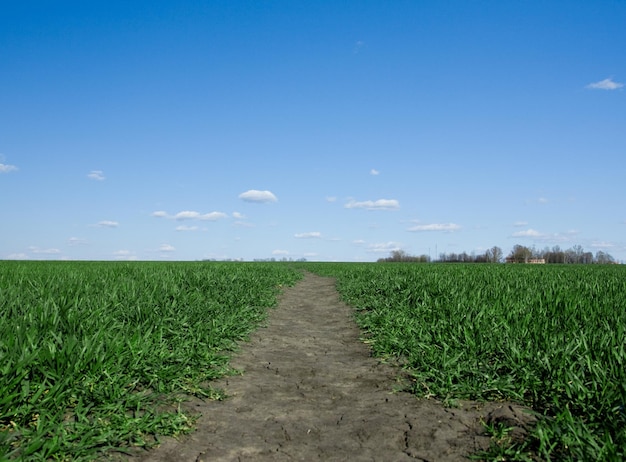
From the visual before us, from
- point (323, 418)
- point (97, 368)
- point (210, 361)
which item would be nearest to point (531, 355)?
point (323, 418)

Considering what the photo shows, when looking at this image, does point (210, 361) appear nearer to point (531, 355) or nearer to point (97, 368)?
point (97, 368)

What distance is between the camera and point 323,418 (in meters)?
4.32

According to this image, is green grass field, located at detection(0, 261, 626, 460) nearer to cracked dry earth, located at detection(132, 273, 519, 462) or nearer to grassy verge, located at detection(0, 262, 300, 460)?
grassy verge, located at detection(0, 262, 300, 460)

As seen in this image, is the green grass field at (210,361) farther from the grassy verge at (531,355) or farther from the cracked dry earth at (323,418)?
the cracked dry earth at (323,418)

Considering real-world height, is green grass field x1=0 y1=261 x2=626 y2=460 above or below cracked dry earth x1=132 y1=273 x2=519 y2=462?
above

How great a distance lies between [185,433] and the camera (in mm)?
3891

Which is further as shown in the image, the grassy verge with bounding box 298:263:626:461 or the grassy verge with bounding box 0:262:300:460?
the grassy verge with bounding box 0:262:300:460

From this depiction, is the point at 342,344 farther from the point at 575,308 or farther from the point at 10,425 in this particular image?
the point at 10,425

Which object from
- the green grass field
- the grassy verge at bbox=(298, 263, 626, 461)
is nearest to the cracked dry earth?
the green grass field

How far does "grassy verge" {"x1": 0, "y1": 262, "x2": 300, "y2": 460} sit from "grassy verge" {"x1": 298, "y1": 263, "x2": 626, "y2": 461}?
251 centimetres

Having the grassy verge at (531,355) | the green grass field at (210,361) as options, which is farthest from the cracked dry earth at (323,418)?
the grassy verge at (531,355)

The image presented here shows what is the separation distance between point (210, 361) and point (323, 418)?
1970mm

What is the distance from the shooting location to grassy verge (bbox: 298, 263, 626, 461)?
137 inches

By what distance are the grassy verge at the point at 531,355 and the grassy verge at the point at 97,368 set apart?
2.51 metres
